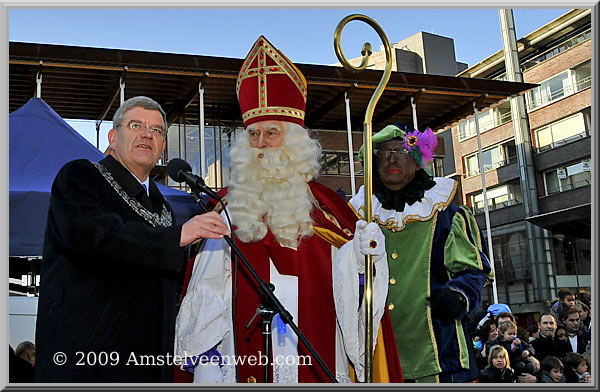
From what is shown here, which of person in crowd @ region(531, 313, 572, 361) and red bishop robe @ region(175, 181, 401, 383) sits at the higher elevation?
red bishop robe @ region(175, 181, 401, 383)

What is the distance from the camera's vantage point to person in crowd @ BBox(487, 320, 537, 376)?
5.54 m

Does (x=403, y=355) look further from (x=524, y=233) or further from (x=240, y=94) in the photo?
(x=524, y=233)

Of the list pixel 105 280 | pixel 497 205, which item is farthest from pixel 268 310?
pixel 497 205

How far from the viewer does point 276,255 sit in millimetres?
3061

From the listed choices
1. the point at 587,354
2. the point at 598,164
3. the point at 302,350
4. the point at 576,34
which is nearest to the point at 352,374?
the point at 302,350

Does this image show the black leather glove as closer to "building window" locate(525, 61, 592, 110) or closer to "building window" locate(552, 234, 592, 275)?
"building window" locate(525, 61, 592, 110)

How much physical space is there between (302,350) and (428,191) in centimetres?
124

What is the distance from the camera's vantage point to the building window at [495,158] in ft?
102

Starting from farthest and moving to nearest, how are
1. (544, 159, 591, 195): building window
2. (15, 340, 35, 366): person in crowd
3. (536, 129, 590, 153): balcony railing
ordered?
1. (536, 129, 590, 153): balcony railing
2. (544, 159, 591, 195): building window
3. (15, 340, 35, 366): person in crowd

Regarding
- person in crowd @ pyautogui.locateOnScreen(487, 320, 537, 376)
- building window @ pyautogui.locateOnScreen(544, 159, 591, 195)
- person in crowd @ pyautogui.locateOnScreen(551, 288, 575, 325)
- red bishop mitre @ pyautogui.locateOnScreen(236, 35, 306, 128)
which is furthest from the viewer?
building window @ pyautogui.locateOnScreen(544, 159, 591, 195)

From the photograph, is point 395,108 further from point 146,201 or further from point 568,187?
point 146,201

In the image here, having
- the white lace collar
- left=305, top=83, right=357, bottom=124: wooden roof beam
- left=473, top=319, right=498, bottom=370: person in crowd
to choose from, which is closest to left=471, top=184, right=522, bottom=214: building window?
left=305, top=83, right=357, bottom=124: wooden roof beam

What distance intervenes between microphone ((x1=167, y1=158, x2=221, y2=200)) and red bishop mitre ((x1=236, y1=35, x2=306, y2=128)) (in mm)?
901

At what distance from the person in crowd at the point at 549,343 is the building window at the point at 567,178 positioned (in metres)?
22.0
